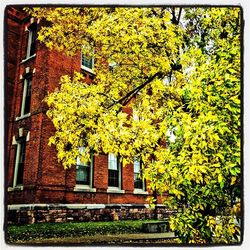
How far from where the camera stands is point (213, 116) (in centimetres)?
365

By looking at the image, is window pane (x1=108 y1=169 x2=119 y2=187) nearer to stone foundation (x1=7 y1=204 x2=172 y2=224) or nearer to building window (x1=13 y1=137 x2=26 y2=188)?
stone foundation (x1=7 y1=204 x2=172 y2=224)

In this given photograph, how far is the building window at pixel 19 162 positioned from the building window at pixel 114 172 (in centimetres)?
305

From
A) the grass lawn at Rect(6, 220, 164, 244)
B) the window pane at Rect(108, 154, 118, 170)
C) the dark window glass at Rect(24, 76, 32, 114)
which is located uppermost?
the dark window glass at Rect(24, 76, 32, 114)

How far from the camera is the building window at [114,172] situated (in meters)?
11.3

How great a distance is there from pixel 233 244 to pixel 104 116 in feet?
9.55

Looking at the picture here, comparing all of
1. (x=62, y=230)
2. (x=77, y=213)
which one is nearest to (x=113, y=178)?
(x=77, y=213)

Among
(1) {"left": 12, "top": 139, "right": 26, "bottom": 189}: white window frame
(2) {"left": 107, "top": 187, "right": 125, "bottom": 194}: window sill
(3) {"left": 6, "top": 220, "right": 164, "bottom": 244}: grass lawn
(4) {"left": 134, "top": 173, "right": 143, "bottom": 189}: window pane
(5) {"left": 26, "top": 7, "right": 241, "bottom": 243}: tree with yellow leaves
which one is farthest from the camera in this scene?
(4) {"left": 134, "top": 173, "right": 143, "bottom": 189}: window pane

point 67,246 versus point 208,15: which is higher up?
point 208,15

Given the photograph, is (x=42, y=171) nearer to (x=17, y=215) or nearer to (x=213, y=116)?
(x=17, y=215)

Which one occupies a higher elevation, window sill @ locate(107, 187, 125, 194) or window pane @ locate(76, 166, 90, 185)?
window pane @ locate(76, 166, 90, 185)

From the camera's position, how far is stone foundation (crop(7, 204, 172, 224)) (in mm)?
8406

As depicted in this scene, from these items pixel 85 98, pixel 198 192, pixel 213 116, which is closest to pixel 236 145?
pixel 213 116

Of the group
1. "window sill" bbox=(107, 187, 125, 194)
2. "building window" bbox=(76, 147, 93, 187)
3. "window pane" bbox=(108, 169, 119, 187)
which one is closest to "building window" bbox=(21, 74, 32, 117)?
"building window" bbox=(76, 147, 93, 187)

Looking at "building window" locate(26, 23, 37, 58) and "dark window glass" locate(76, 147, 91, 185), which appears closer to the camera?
"dark window glass" locate(76, 147, 91, 185)
